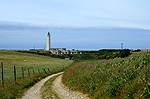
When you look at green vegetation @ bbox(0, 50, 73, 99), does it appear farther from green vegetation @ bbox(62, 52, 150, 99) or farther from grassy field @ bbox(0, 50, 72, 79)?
green vegetation @ bbox(62, 52, 150, 99)

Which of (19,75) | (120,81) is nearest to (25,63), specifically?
(19,75)

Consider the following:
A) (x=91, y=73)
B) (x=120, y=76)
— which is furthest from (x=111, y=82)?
(x=91, y=73)

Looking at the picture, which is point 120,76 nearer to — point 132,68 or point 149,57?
point 132,68

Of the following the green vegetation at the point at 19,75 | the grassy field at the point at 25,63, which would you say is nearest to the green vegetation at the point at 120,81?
the green vegetation at the point at 19,75

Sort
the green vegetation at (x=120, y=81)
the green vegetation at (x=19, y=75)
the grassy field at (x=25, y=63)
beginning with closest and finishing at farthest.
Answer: the green vegetation at (x=120, y=81)
the green vegetation at (x=19, y=75)
the grassy field at (x=25, y=63)

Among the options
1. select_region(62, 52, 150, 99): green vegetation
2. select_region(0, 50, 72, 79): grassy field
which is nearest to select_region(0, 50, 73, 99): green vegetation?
select_region(0, 50, 72, 79): grassy field

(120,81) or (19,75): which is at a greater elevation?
(120,81)

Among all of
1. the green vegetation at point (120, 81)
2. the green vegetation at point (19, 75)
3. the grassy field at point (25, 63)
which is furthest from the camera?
the grassy field at point (25, 63)

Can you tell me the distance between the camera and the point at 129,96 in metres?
12.2

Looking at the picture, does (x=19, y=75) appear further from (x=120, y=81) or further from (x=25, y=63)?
(x=25, y=63)

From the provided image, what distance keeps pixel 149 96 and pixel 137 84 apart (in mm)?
1446

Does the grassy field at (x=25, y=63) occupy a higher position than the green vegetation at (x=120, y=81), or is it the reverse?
the green vegetation at (x=120, y=81)

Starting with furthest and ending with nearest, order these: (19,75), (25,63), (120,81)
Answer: (25,63), (19,75), (120,81)

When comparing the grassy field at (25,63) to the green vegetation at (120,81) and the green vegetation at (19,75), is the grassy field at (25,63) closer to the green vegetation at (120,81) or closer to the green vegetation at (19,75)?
the green vegetation at (19,75)
